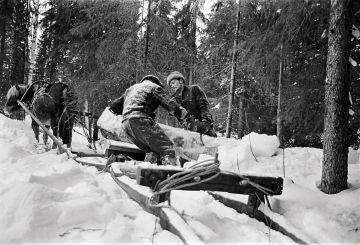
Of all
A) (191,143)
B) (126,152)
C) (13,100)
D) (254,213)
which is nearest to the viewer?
(254,213)

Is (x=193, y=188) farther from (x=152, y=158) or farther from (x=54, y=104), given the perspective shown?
(x=54, y=104)

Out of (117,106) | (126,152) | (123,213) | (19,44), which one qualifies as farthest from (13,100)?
(19,44)

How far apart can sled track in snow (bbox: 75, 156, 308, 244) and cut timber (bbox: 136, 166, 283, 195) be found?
0.69 feet

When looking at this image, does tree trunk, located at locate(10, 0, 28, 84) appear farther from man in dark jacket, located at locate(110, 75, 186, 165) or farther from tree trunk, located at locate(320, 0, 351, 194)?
tree trunk, located at locate(320, 0, 351, 194)

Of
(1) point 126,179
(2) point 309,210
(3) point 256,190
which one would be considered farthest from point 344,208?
(1) point 126,179

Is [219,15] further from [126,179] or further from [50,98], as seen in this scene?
[126,179]

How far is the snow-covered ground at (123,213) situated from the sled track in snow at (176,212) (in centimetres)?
5

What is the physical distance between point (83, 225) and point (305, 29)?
21.8 ft

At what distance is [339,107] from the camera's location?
434cm

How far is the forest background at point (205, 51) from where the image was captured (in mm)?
8055

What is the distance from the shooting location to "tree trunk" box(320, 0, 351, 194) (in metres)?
4.33

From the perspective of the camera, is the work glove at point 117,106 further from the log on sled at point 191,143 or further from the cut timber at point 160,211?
the cut timber at point 160,211

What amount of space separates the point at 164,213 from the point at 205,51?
12.5 metres

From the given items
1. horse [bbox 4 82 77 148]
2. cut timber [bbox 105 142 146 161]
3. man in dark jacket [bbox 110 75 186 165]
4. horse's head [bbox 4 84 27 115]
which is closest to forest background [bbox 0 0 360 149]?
man in dark jacket [bbox 110 75 186 165]
